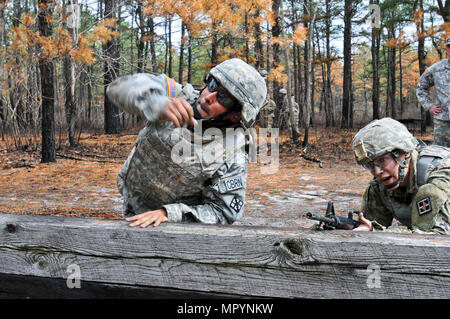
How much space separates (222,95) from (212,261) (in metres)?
0.98

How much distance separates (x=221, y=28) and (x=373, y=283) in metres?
9.99

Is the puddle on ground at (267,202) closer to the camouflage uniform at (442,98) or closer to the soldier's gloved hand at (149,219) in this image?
the camouflage uniform at (442,98)

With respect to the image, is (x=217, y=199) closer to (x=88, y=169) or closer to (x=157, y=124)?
(x=157, y=124)

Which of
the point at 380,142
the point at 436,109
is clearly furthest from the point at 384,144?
the point at 436,109

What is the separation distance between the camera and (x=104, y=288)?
1721 mm

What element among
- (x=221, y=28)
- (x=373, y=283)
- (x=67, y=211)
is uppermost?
(x=221, y=28)

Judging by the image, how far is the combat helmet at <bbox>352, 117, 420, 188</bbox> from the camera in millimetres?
2506

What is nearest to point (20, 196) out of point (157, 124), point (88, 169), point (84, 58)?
point (88, 169)

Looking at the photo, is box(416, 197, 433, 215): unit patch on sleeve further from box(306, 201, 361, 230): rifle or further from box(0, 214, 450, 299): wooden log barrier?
box(0, 214, 450, 299): wooden log barrier

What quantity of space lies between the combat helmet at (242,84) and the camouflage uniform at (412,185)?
0.84 metres

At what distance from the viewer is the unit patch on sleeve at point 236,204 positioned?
7.16 ft

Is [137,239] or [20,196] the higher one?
[137,239]

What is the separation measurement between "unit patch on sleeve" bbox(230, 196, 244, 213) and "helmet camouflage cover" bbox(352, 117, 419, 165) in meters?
0.90
